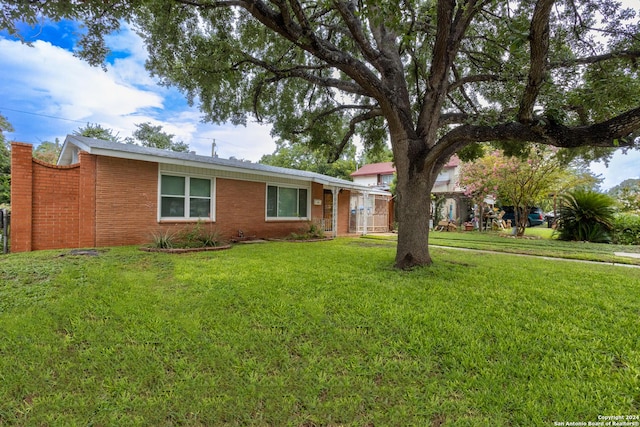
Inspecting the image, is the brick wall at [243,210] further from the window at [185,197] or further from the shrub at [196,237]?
the shrub at [196,237]

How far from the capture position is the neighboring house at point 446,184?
69.1ft

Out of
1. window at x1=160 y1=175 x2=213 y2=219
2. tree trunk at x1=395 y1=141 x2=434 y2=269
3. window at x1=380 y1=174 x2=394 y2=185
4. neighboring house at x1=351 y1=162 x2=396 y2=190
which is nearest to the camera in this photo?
tree trunk at x1=395 y1=141 x2=434 y2=269

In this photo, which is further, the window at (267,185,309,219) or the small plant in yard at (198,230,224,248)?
the window at (267,185,309,219)

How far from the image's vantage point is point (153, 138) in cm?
3167

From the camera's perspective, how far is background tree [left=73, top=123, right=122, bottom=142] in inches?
936

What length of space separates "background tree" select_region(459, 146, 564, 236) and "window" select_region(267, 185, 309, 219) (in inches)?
345

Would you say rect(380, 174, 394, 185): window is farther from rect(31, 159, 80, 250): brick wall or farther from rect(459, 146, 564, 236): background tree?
rect(31, 159, 80, 250): brick wall

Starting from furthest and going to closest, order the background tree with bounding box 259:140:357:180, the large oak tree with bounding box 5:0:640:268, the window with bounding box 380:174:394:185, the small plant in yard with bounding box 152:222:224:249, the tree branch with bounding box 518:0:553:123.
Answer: the background tree with bounding box 259:140:357:180, the window with bounding box 380:174:394:185, the small plant in yard with bounding box 152:222:224:249, the large oak tree with bounding box 5:0:640:268, the tree branch with bounding box 518:0:553:123

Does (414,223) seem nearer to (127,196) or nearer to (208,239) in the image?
(208,239)

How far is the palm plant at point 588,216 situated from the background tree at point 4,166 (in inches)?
977

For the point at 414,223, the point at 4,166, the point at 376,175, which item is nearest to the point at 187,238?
the point at 414,223

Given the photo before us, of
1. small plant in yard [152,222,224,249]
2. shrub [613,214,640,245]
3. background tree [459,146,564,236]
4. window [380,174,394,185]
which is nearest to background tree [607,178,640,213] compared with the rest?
shrub [613,214,640,245]

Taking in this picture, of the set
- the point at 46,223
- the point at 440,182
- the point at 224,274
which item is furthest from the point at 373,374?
the point at 440,182

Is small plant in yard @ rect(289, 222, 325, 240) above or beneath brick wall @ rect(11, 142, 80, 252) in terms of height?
beneath
